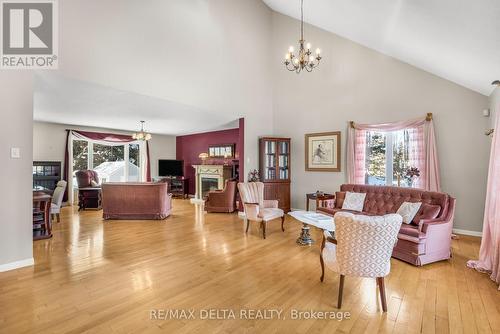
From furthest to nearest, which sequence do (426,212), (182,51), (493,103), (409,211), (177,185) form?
(177,185) → (182,51) → (493,103) → (409,211) → (426,212)

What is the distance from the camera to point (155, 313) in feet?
7.19

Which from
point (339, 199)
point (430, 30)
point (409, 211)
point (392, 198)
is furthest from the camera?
point (339, 199)

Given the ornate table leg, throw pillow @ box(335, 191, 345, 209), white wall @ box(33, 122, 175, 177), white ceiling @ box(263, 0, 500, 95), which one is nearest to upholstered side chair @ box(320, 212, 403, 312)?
the ornate table leg

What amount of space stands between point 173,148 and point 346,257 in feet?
31.4

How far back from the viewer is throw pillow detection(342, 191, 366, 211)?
4.74 meters

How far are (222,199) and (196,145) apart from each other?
3.91m

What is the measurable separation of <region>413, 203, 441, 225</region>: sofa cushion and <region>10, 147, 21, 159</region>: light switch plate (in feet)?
18.5

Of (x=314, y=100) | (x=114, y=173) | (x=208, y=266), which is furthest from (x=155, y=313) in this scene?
(x=114, y=173)

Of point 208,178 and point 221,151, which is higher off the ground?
point 221,151

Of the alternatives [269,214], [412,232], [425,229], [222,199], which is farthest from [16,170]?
[425,229]

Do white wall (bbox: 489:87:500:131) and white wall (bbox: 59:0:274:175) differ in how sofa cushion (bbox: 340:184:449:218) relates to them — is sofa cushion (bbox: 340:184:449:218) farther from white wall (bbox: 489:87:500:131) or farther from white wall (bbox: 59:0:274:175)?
white wall (bbox: 59:0:274:175)

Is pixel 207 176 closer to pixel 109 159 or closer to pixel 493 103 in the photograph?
pixel 109 159

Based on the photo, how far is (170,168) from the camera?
9984 mm

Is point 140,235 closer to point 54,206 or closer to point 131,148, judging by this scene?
point 54,206
